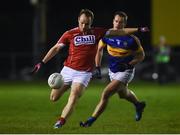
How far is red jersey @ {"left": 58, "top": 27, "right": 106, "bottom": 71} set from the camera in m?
→ 13.8

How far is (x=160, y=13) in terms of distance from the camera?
124 ft

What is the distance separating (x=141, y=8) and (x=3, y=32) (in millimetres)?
8565

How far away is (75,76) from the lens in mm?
13852

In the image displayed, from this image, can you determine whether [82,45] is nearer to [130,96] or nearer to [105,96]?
[105,96]

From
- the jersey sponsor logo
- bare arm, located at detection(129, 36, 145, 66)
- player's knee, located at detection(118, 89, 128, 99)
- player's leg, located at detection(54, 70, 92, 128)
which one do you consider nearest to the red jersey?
the jersey sponsor logo

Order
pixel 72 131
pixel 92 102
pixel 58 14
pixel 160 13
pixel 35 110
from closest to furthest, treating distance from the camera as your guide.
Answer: pixel 72 131 → pixel 35 110 → pixel 92 102 → pixel 160 13 → pixel 58 14

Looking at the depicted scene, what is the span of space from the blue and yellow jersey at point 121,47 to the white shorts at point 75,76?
0.60 metres

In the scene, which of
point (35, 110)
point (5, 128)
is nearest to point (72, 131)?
point (5, 128)

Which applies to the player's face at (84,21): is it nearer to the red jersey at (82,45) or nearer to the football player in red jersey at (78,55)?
the football player in red jersey at (78,55)

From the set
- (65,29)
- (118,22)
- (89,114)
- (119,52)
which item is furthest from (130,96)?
(65,29)

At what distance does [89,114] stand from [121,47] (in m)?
3.27

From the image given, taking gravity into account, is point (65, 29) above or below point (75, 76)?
below

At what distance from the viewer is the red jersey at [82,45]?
1377 cm

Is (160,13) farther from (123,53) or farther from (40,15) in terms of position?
(123,53)
